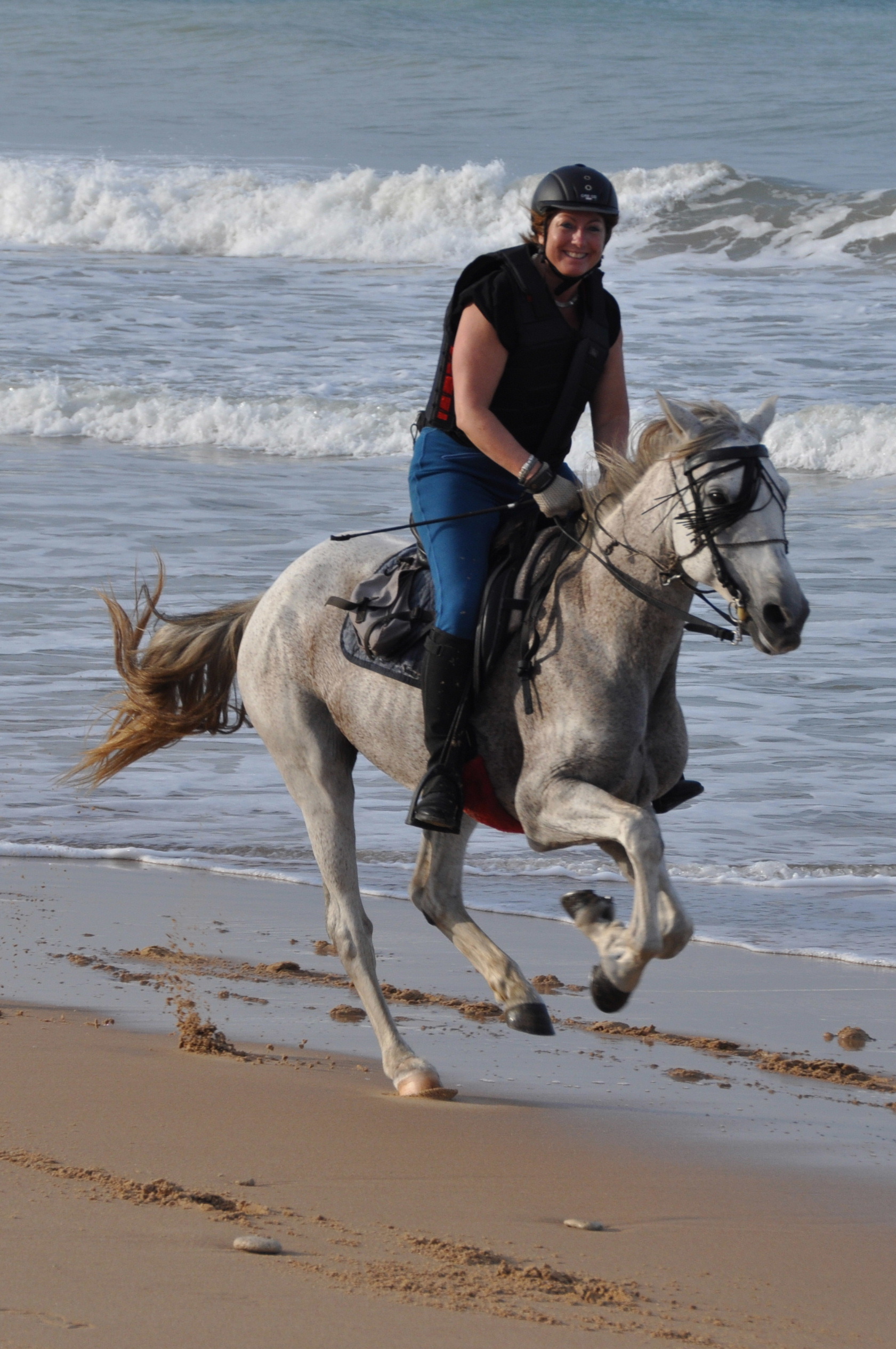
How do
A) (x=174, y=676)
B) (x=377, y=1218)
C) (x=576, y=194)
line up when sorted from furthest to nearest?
(x=174, y=676) → (x=576, y=194) → (x=377, y=1218)

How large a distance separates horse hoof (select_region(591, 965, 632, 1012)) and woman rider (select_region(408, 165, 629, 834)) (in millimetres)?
650

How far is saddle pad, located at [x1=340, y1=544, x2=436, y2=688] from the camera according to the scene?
4.97 m

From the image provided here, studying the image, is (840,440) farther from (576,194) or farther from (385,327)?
(576,194)

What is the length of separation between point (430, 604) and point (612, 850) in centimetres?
100

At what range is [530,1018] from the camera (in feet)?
15.4

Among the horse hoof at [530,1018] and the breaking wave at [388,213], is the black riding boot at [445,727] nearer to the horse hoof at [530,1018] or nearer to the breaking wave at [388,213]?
the horse hoof at [530,1018]

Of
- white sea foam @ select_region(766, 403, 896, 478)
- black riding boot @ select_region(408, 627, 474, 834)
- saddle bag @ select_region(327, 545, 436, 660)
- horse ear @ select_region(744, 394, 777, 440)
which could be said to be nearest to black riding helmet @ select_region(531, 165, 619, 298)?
horse ear @ select_region(744, 394, 777, 440)

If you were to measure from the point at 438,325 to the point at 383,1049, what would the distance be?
19.8 m

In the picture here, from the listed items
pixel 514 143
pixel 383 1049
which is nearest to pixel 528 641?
pixel 383 1049

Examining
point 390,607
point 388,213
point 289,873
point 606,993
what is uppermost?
point 388,213

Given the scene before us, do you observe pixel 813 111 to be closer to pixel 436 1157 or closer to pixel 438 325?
pixel 438 325

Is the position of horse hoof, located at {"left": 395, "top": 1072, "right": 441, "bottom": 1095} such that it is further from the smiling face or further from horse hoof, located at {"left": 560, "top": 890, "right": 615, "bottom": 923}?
the smiling face

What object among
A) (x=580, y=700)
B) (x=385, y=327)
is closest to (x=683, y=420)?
(x=580, y=700)

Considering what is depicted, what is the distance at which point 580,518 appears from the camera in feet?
15.5
